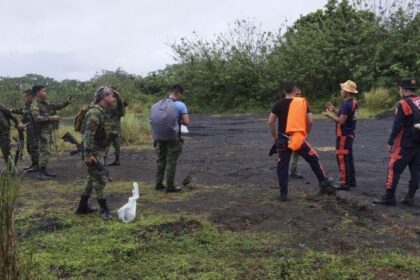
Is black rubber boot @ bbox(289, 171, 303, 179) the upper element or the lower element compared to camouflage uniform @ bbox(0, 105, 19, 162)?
lower

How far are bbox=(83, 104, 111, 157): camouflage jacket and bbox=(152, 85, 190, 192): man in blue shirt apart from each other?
137cm

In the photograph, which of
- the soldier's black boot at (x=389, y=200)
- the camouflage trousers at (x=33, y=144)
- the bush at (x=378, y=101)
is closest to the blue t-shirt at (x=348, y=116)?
the soldier's black boot at (x=389, y=200)

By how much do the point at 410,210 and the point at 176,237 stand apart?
10.8 feet

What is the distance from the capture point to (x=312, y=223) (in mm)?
6461

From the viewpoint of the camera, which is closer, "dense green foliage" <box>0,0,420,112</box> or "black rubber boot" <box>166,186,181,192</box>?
"black rubber boot" <box>166,186,181,192</box>

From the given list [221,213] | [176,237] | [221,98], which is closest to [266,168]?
[221,213]

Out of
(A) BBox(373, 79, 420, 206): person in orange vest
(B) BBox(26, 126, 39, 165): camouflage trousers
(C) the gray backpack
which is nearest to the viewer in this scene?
(A) BBox(373, 79, 420, 206): person in orange vest

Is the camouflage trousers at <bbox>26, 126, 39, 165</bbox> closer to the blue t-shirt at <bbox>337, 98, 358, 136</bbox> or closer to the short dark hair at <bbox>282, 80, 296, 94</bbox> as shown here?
the short dark hair at <bbox>282, 80, 296, 94</bbox>

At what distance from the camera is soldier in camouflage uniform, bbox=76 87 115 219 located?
6.66m

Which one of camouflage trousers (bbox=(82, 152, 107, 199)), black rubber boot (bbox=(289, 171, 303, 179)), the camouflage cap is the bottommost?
black rubber boot (bbox=(289, 171, 303, 179))

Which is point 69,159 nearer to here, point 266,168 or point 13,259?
point 266,168

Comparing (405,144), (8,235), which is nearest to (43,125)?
(405,144)

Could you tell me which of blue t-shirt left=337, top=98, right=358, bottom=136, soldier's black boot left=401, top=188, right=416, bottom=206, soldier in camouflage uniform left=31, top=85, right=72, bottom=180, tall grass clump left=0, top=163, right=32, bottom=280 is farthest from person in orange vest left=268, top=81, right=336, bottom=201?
tall grass clump left=0, top=163, right=32, bottom=280

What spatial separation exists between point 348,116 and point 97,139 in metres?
3.88
